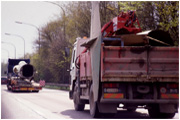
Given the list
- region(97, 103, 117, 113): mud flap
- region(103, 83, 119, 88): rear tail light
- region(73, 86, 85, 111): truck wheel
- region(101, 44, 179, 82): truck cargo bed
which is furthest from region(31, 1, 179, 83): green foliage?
region(103, 83, 119, 88): rear tail light

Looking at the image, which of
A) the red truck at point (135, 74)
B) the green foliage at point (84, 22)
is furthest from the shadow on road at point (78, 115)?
the green foliage at point (84, 22)

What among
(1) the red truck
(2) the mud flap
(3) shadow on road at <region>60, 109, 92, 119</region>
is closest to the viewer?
(1) the red truck

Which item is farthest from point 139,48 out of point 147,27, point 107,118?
point 147,27

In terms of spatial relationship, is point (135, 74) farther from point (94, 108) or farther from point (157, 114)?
point (157, 114)

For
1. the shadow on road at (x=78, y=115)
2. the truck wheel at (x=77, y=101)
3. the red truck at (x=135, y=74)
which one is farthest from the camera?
the truck wheel at (x=77, y=101)

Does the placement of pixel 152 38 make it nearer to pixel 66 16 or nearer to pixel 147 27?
pixel 147 27

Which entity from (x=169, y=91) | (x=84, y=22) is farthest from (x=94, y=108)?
(x=84, y=22)

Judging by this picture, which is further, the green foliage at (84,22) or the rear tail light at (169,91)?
the green foliage at (84,22)

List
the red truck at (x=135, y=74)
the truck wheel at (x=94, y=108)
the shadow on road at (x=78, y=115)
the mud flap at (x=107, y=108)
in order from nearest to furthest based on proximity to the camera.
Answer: the red truck at (x=135, y=74) < the mud flap at (x=107, y=108) < the truck wheel at (x=94, y=108) < the shadow on road at (x=78, y=115)

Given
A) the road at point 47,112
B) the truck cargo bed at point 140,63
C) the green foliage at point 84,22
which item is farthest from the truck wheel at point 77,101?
the green foliage at point 84,22

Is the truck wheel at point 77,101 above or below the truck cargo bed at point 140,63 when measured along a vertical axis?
below

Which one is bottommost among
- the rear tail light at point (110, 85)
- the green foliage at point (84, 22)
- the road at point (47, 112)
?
the road at point (47, 112)

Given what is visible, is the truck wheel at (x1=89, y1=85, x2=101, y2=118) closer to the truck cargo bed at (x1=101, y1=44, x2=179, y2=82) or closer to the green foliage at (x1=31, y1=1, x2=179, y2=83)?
the truck cargo bed at (x1=101, y1=44, x2=179, y2=82)

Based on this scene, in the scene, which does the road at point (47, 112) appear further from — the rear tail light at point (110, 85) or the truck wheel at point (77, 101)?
the rear tail light at point (110, 85)
